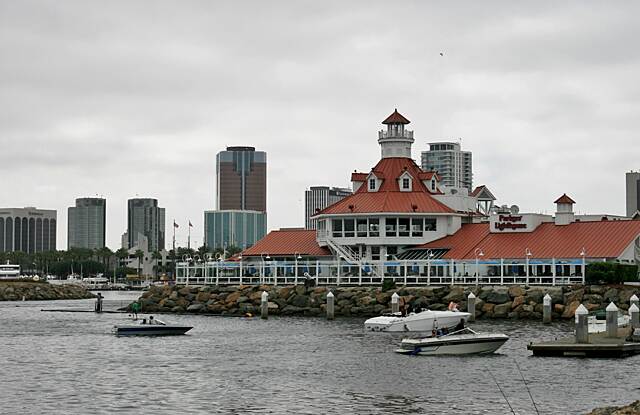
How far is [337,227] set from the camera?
103562mm

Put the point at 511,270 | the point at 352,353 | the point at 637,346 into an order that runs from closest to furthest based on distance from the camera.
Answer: the point at 637,346 → the point at 352,353 → the point at 511,270

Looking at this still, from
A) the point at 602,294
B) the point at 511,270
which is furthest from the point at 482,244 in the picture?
the point at 602,294

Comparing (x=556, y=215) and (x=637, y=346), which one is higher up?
(x=556, y=215)

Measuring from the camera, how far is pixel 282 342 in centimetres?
6738

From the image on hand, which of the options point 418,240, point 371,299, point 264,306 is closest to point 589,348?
point 371,299

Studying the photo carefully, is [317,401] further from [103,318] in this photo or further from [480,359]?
[103,318]

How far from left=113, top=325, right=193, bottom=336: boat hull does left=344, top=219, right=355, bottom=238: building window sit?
1226 inches

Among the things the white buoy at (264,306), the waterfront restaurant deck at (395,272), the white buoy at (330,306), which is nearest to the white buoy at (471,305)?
the waterfront restaurant deck at (395,272)

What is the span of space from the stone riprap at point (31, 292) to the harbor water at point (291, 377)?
89.2 meters

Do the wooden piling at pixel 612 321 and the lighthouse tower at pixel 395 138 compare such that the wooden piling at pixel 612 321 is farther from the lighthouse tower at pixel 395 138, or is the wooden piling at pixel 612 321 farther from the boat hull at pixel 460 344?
the lighthouse tower at pixel 395 138

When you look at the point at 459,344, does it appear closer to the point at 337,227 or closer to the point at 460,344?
the point at 460,344

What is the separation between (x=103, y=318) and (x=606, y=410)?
66995mm

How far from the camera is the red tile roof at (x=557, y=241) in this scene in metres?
88.6

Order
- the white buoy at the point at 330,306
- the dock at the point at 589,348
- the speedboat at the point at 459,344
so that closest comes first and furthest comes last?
the dock at the point at 589,348 → the speedboat at the point at 459,344 → the white buoy at the point at 330,306
